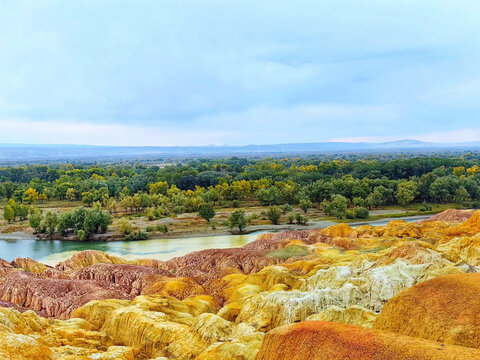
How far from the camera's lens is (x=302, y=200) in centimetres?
10188

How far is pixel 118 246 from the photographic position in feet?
242

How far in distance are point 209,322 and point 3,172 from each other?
699 ft

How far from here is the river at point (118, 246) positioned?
6564 cm

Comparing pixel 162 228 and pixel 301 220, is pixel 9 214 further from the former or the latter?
pixel 301 220

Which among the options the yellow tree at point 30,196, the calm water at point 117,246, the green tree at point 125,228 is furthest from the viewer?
the yellow tree at point 30,196

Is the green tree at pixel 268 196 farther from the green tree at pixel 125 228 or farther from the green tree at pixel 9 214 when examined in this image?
the green tree at pixel 9 214

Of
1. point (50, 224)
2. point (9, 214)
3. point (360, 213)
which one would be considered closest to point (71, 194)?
point (9, 214)

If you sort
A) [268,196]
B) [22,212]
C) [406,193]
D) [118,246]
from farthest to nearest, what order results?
[268,196] < [406,193] < [22,212] < [118,246]

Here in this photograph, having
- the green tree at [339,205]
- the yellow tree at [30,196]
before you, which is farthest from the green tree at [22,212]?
the green tree at [339,205]

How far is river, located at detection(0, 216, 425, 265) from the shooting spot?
65.6m

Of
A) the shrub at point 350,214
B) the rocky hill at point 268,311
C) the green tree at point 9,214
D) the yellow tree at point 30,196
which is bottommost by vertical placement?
the shrub at point 350,214

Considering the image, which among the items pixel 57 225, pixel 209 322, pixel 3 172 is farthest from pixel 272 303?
pixel 3 172

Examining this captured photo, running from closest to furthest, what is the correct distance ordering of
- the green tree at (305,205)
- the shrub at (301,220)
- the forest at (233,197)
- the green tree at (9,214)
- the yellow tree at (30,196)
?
the shrub at (301,220), the forest at (233,197), the green tree at (9,214), the green tree at (305,205), the yellow tree at (30,196)

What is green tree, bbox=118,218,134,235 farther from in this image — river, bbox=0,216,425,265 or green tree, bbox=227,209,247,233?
green tree, bbox=227,209,247,233
